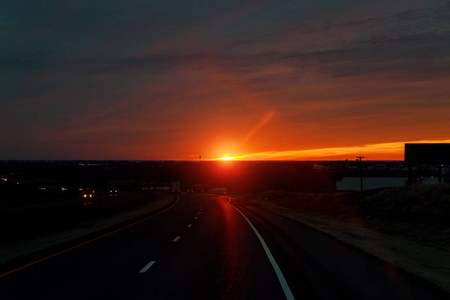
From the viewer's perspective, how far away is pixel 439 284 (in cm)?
1017

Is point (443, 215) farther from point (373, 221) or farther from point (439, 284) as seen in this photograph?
point (439, 284)

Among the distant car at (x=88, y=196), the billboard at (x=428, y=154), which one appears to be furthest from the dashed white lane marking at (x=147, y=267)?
the distant car at (x=88, y=196)

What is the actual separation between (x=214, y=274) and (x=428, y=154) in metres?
69.3

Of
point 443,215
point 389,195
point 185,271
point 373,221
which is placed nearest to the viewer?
point 185,271

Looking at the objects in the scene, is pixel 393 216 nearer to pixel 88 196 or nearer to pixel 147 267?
pixel 147 267

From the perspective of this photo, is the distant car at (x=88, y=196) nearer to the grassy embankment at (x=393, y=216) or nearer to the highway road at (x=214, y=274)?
the grassy embankment at (x=393, y=216)

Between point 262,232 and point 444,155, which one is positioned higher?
point 444,155

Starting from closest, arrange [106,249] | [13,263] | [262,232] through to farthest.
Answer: [13,263], [106,249], [262,232]

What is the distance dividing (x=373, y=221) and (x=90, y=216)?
2613 centimetres

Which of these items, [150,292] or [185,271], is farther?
[185,271]

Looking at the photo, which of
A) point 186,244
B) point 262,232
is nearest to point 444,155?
point 262,232

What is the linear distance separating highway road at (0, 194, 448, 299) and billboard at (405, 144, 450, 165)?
199ft

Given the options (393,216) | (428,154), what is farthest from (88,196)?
(428,154)

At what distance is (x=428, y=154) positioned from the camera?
7250cm
